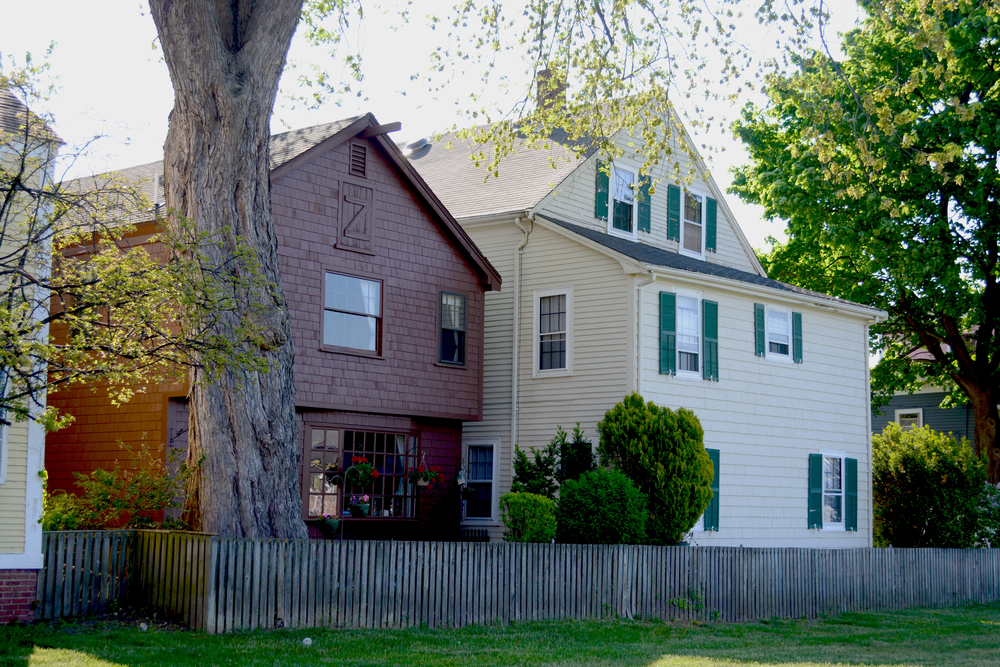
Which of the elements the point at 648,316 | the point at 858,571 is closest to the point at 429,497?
the point at 648,316

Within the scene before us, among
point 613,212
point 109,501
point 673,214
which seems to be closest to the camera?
point 109,501

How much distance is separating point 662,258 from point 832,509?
7.00 metres

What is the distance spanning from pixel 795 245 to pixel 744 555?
14.3 m

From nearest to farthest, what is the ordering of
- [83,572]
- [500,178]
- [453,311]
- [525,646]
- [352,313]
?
1. [525,646]
2. [83,572]
3. [352,313]
4. [453,311]
5. [500,178]

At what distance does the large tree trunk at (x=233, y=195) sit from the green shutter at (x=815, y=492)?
12.6 m

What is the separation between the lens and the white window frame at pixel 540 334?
66.9ft

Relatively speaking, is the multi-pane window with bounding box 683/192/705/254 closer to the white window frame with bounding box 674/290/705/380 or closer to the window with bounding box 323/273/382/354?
the white window frame with bounding box 674/290/705/380

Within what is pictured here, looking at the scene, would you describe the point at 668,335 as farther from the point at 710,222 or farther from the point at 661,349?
the point at 710,222

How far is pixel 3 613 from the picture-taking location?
12180 mm

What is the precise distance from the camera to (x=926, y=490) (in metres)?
22.9

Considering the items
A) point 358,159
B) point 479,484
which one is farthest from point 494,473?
point 358,159

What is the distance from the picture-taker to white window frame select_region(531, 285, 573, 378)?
20406mm

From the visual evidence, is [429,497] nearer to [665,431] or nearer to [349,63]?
[665,431]

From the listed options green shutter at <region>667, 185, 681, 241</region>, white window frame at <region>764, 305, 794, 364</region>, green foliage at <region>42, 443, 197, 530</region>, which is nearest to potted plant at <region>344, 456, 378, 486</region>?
green foliage at <region>42, 443, 197, 530</region>
